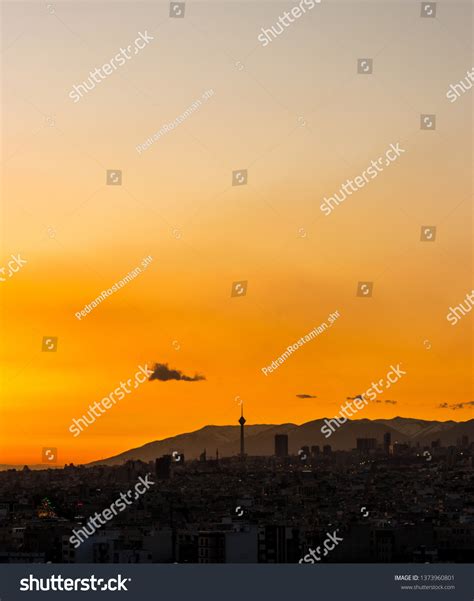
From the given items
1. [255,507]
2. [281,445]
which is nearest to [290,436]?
[281,445]

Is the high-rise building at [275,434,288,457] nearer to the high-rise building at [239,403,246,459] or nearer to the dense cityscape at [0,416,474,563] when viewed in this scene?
the dense cityscape at [0,416,474,563]

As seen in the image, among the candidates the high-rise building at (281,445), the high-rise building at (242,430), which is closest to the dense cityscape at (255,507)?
the high-rise building at (281,445)

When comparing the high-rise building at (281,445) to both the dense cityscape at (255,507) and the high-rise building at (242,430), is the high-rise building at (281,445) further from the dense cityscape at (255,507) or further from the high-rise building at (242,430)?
the high-rise building at (242,430)

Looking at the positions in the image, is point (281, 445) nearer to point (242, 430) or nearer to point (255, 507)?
point (242, 430)

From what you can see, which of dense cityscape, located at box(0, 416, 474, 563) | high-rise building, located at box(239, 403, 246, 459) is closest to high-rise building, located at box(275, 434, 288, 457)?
dense cityscape, located at box(0, 416, 474, 563)

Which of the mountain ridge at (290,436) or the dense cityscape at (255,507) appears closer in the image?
the dense cityscape at (255,507)
